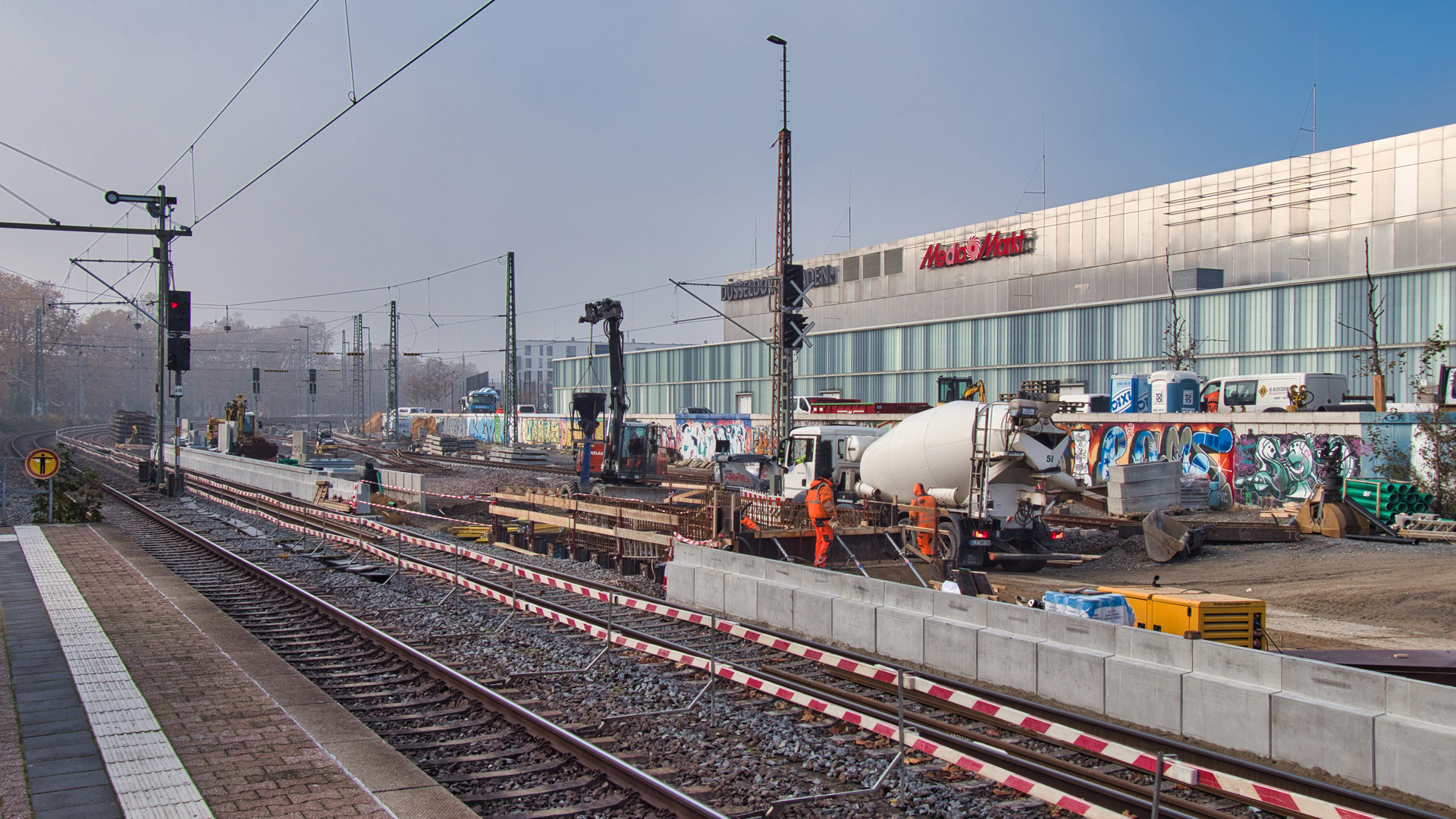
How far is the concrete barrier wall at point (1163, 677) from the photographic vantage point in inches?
272

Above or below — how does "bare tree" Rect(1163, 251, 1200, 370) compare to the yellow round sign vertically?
above

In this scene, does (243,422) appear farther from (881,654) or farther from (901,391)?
(881,654)

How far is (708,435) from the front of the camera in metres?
54.8

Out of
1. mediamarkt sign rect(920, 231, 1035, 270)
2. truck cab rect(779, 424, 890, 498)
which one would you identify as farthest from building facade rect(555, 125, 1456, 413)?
truck cab rect(779, 424, 890, 498)

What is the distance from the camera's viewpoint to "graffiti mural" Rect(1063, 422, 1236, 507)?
1091 inches

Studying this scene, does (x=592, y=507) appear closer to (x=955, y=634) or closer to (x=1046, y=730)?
(x=955, y=634)

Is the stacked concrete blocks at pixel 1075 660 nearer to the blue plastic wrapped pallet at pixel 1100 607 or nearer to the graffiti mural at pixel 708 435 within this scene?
the blue plastic wrapped pallet at pixel 1100 607

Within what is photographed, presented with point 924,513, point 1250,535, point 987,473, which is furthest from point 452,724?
point 1250,535

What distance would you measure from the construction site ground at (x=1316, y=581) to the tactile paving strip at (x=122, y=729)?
33.4ft

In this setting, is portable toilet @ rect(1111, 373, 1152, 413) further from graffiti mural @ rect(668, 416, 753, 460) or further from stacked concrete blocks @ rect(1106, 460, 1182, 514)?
graffiti mural @ rect(668, 416, 753, 460)

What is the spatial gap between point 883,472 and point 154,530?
18248mm

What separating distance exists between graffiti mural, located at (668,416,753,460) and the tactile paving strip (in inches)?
1534

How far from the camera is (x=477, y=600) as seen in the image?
15422mm

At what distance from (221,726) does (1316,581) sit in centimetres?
1736
